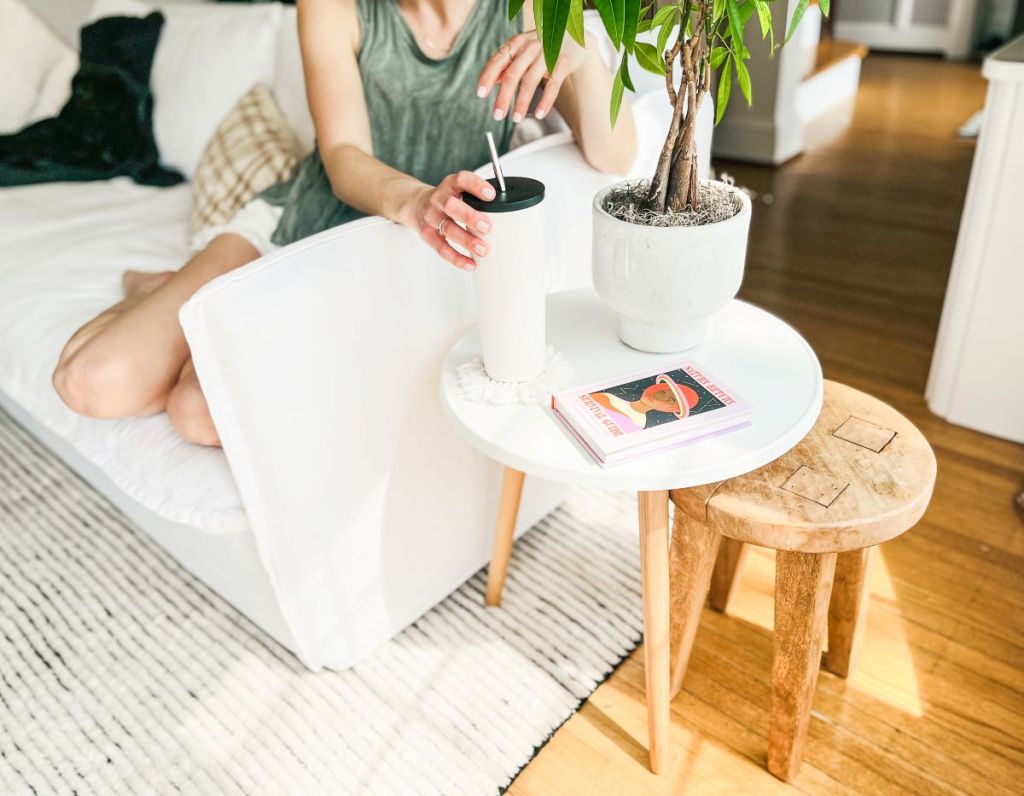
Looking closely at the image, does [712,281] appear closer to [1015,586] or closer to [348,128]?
[348,128]

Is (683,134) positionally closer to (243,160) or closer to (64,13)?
(243,160)

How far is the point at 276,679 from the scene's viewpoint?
127 cm

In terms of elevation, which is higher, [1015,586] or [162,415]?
A: [162,415]

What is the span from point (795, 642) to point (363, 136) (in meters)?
0.93

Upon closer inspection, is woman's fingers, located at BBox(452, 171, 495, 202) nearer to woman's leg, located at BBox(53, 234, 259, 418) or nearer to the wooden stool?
the wooden stool

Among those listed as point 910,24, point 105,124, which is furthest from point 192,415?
point 910,24

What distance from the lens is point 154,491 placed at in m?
1.16

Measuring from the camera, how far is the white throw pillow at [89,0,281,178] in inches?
77.4

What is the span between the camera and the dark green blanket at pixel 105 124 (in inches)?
82.0

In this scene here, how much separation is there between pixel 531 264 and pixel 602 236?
0.09 m

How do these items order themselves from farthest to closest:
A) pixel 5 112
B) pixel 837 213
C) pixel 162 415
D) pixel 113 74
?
pixel 837 213, pixel 5 112, pixel 113 74, pixel 162 415

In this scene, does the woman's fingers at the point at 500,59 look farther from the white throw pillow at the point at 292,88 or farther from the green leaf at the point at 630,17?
the white throw pillow at the point at 292,88

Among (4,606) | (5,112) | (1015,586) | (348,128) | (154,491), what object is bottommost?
(4,606)

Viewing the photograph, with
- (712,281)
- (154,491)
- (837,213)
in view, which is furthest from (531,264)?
(837,213)
